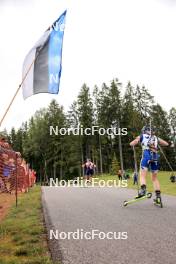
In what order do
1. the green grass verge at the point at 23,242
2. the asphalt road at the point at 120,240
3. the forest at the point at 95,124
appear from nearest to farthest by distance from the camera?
the asphalt road at the point at 120,240 < the green grass verge at the point at 23,242 < the forest at the point at 95,124

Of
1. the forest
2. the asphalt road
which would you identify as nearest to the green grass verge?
the asphalt road

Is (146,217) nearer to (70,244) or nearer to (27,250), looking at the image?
(70,244)

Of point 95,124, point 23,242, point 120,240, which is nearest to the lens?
point 120,240

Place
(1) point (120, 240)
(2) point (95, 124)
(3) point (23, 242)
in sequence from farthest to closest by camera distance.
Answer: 1. (2) point (95, 124)
2. (3) point (23, 242)
3. (1) point (120, 240)

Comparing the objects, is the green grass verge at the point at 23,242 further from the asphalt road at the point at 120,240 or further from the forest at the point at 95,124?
the forest at the point at 95,124

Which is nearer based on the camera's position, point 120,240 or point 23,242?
point 120,240

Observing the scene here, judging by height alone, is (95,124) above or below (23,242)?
above

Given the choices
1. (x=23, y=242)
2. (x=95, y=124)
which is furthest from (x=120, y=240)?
(x=95, y=124)

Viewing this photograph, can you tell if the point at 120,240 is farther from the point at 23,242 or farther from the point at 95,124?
the point at 95,124

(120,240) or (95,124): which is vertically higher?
(95,124)

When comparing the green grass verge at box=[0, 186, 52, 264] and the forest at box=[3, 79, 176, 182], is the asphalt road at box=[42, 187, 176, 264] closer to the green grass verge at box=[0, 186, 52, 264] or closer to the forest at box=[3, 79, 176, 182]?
the green grass verge at box=[0, 186, 52, 264]

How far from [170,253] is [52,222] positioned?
10.6ft

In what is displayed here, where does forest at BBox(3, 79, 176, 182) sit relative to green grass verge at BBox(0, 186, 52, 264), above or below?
above

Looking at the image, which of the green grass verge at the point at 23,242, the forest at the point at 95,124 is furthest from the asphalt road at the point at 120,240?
the forest at the point at 95,124
